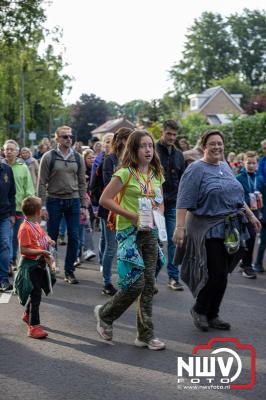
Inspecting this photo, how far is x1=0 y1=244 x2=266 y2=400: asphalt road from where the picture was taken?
199 inches

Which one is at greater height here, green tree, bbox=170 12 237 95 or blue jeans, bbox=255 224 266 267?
green tree, bbox=170 12 237 95

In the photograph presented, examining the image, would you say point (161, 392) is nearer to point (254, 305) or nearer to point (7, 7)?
point (254, 305)

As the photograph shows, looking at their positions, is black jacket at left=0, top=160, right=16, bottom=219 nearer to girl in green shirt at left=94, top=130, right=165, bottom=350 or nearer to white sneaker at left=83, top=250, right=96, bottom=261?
white sneaker at left=83, top=250, right=96, bottom=261

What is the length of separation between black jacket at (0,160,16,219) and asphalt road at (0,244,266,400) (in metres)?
1.11

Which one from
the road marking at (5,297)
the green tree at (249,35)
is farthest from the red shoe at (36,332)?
the green tree at (249,35)

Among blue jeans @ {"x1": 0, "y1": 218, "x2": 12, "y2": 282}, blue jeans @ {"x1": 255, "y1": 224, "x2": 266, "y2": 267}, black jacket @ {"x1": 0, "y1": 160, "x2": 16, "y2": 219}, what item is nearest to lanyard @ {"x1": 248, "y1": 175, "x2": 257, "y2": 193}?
blue jeans @ {"x1": 255, "y1": 224, "x2": 266, "y2": 267}

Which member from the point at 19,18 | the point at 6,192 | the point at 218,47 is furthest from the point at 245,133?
the point at 218,47

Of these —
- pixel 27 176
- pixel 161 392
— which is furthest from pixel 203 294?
pixel 27 176

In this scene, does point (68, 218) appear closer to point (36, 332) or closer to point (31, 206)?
point (31, 206)

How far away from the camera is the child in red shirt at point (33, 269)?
267 inches

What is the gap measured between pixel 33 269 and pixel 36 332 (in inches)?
22.8

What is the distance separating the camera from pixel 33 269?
692cm

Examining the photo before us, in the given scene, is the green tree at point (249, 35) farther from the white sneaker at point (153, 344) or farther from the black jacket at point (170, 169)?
the white sneaker at point (153, 344)

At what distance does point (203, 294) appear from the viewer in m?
6.97
